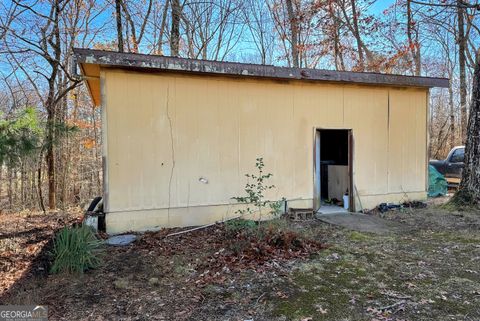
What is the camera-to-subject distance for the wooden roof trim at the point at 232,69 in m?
4.86

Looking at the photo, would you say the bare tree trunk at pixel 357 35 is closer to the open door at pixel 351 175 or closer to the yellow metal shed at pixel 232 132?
the yellow metal shed at pixel 232 132

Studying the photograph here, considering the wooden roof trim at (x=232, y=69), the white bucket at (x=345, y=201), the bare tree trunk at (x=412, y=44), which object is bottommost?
the white bucket at (x=345, y=201)

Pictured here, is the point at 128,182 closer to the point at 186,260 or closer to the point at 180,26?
the point at 186,260

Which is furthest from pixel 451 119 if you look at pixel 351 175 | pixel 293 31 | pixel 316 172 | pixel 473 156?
pixel 316 172

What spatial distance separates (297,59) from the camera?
14328mm

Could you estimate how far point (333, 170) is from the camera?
763 centimetres

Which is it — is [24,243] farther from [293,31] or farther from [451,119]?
[451,119]

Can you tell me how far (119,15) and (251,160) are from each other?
8185mm

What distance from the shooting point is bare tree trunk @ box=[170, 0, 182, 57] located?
465 inches

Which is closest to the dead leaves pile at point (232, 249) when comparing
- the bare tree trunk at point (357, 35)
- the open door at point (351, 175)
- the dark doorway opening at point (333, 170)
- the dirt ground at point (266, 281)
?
the dirt ground at point (266, 281)

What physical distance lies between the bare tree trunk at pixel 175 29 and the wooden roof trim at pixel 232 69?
6879mm

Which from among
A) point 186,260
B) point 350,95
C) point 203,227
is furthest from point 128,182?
point 350,95

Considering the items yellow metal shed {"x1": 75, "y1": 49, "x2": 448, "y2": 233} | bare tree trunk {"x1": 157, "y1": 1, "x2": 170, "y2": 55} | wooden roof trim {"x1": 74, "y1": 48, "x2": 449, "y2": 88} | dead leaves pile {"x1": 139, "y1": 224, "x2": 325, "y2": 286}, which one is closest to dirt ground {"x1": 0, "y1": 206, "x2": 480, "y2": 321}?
dead leaves pile {"x1": 139, "y1": 224, "x2": 325, "y2": 286}

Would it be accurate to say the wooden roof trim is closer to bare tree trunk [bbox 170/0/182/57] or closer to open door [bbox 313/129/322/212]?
open door [bbox 313/129/322/212]
